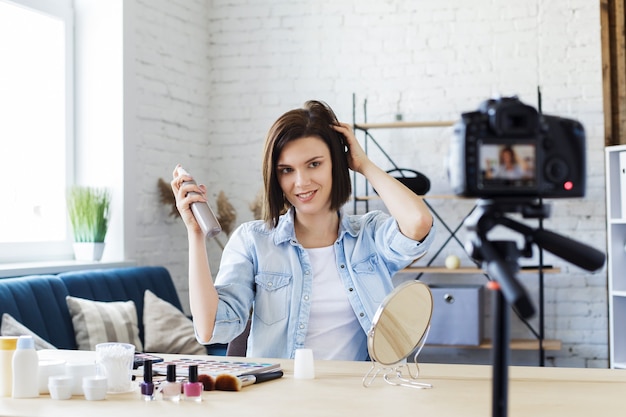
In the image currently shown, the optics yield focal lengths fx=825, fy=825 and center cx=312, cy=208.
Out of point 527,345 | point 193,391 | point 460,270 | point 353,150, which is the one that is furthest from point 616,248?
point 193,391

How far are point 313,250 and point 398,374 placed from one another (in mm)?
577

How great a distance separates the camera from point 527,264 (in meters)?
4.79

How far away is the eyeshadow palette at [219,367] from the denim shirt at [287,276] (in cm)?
13

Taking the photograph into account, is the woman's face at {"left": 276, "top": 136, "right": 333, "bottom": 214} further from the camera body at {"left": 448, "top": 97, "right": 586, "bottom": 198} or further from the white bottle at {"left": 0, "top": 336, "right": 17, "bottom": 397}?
the camera body at {"left": 448, "top": 97, "right": 586, "bottom": 198}

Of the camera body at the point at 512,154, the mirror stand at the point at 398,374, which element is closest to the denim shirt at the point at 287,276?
the mirror stand at the point at 398,374

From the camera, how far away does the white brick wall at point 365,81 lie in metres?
4.78

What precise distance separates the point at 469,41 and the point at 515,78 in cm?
36

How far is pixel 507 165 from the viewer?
3.51 ft

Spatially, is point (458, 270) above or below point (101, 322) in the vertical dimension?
above

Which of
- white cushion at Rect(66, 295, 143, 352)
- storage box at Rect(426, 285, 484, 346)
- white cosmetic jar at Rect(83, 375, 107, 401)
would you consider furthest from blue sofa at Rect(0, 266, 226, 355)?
white cosmetic jar at Rect(83, 375, 107, 401)

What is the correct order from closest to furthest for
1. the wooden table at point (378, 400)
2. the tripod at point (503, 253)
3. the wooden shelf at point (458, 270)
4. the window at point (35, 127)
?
the tripod at point (503, 253) < the wooden table at point (378, 400) < the window at point (35, 127) < the wooden shelf at point (458, 270)

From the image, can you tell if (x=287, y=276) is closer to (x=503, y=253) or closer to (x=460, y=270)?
(x=503, y=253)

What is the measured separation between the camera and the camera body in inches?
41.6

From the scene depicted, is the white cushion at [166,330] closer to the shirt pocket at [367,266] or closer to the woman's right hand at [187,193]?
the shirt pocket at [367,266]
